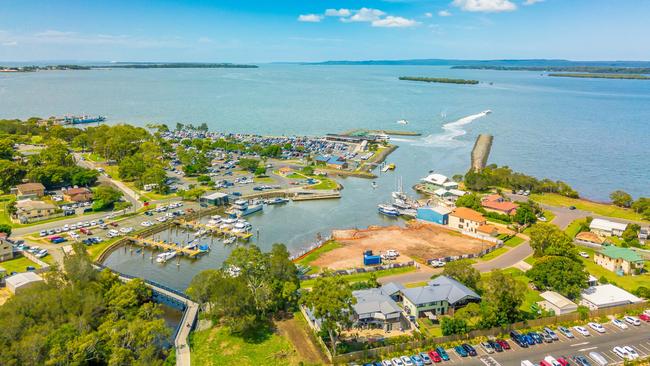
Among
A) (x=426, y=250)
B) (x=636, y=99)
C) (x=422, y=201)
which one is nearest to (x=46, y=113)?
(x=422, y=201)

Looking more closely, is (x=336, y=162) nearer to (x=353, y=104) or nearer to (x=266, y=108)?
(x=266, y=108)

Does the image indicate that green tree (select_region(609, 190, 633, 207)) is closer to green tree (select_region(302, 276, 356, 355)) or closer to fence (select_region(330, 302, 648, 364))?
fence (select_region(330, 302, 648, 364))

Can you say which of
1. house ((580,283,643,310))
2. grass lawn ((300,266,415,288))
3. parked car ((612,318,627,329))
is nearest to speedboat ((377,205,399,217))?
grass lawn ((300,266,415,288))

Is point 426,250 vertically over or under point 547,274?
under

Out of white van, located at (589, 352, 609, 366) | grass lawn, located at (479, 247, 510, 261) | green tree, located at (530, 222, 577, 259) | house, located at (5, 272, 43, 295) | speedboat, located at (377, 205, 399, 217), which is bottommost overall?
speedboat, located at (377, 205, 399, 217)

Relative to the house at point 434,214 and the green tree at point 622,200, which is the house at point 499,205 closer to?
the house at point 434,214

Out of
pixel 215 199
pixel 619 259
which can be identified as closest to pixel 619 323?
pixel 619 259

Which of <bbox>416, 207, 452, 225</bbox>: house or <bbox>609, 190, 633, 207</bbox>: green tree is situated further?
<bbox>609, 190, 633, 207</bbox>: green tree
